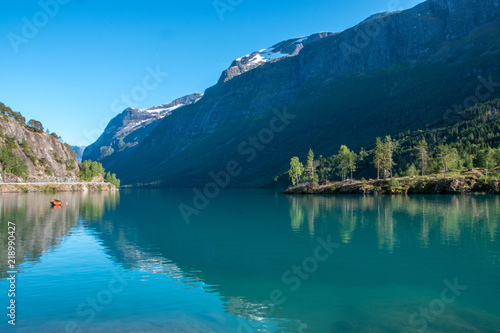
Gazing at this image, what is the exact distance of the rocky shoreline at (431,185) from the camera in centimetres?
10550

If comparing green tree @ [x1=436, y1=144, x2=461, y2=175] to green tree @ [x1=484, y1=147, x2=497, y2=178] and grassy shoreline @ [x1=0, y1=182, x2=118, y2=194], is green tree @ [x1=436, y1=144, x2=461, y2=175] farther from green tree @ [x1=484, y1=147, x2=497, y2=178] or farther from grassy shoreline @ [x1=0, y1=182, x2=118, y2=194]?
grassy shoreline @ [x1=0, y1=182, x2=118, y2=194]

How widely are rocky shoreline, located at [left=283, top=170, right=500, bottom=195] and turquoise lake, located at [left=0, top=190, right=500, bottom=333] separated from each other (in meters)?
75.3

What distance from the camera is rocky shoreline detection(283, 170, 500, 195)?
106m

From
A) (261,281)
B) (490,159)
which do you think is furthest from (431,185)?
(261,281)

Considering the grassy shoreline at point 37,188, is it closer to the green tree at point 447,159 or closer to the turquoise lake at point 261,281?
the turquoise lake at point 261,281

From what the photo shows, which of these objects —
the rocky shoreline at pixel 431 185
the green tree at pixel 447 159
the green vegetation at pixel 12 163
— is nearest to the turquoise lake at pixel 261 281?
the rocky shoreline at pixel 431 185

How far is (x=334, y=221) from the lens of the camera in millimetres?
51344

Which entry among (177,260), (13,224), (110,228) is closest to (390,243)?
(177,260)

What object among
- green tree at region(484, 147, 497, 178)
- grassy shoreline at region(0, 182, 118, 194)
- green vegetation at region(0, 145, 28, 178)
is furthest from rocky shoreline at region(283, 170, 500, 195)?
green vegetation at region(0, 145, 28, 178)

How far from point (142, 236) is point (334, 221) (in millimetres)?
27539

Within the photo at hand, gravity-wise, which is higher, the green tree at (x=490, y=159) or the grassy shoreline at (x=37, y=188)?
the green tree at (x=490, y=159)

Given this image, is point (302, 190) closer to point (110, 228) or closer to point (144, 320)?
point (110, 228)

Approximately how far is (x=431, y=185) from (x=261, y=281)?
107 m

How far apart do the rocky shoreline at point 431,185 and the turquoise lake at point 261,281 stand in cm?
7527
